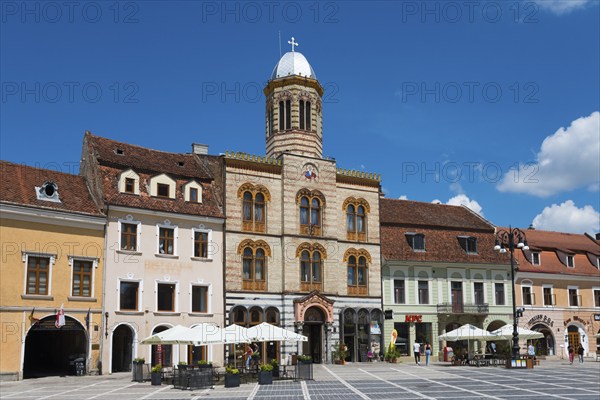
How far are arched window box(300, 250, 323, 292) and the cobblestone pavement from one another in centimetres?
830

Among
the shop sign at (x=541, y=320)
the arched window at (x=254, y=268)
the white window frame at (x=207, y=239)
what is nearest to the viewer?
the white window frame at (x=207, y=239)

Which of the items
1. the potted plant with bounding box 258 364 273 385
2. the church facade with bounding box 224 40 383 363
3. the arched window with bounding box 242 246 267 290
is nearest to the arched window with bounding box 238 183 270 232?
the church facade with bounding box 224 40 383 363

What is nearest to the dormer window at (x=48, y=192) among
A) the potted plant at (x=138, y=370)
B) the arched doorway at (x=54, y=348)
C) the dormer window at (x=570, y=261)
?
the arched doorway at (x=54, y=348)

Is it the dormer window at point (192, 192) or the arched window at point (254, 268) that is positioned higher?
the dormer window at point (192, 192)

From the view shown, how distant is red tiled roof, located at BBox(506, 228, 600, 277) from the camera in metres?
51.5

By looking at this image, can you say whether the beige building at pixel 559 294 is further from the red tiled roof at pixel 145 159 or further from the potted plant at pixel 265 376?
the potted plant at pixel 265 376

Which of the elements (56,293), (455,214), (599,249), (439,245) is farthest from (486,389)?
(599,249)

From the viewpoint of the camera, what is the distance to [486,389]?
25906mm

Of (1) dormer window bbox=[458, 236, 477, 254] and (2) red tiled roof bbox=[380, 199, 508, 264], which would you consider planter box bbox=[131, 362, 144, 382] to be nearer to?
(2) red tiled roof bbox=[380, 199, 508, 264]

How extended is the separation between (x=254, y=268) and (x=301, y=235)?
3648 mm

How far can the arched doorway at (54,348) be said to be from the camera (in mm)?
33850

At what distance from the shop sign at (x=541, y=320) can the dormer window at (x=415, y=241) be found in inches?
391

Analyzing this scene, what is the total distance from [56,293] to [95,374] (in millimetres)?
4373

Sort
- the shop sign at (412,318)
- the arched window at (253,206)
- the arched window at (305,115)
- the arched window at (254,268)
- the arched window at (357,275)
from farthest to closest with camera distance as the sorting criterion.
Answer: the shop sign at (412,318) → the arched window at (305,115) → the arched window at (357,275) → the arched window at (253,206) → the arched window at (254,268)
